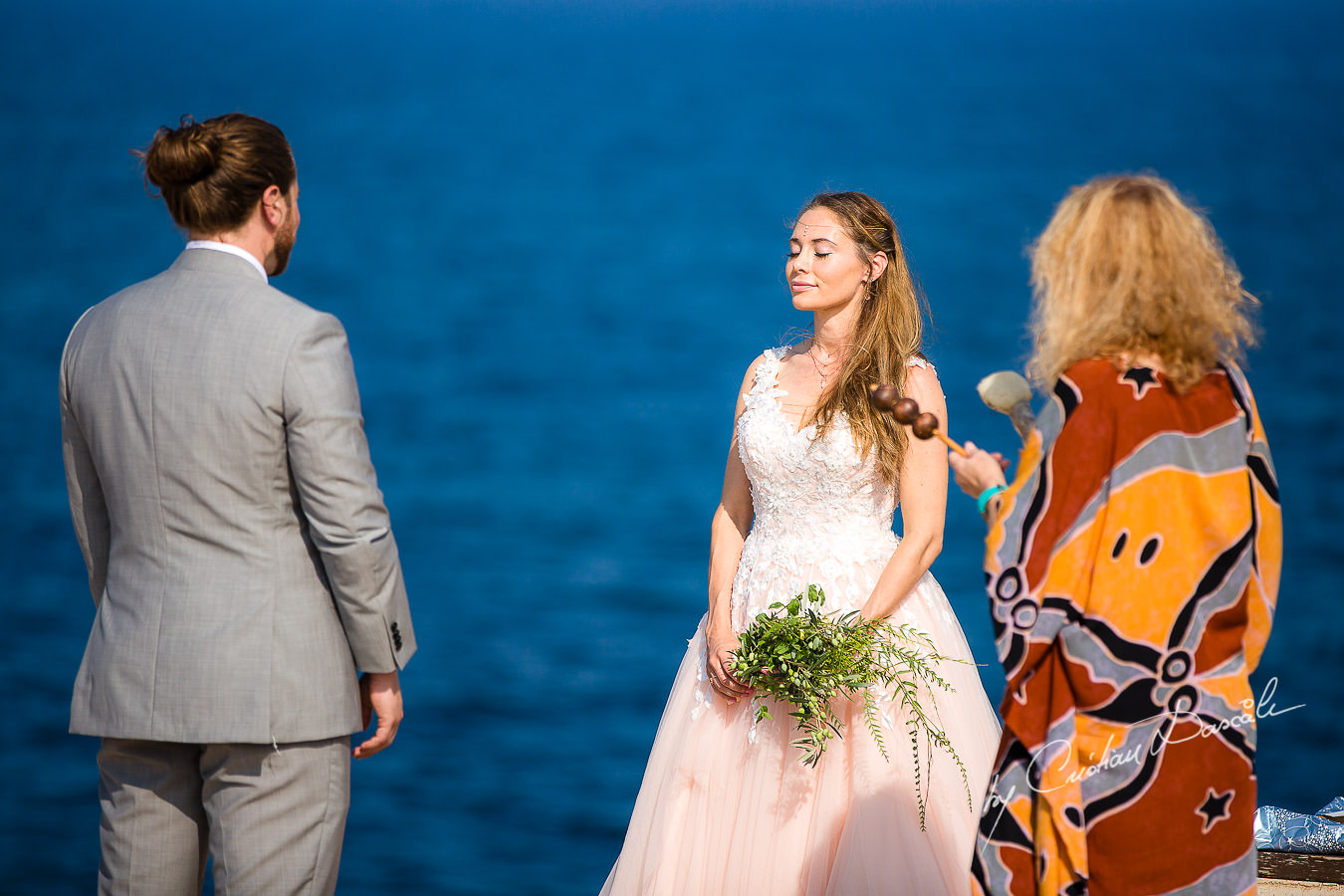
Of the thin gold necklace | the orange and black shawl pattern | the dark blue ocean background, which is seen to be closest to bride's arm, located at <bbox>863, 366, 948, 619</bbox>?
the thin gold necklace

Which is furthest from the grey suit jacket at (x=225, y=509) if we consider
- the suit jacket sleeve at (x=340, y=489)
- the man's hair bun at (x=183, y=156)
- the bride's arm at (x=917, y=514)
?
the bride's arm at (x=917, y=514)

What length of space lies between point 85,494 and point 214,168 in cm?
55

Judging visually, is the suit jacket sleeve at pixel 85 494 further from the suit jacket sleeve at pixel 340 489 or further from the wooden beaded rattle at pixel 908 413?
the wooden beaded rattle at pixel 908 413

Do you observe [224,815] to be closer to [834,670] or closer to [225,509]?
[225,509]

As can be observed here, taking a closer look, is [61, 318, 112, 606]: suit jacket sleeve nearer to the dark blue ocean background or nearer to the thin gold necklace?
the thin gold necklace

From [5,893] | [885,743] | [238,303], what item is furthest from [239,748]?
[5,893]

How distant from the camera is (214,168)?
1986mm

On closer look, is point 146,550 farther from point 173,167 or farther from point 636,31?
point 636,31

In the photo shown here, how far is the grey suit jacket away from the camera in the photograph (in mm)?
1937

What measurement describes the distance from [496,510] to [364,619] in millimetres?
5774

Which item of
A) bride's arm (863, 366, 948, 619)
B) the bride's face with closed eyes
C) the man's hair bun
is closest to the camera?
the man's hair bun

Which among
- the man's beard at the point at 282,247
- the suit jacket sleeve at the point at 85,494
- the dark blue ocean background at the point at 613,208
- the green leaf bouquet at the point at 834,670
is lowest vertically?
the green leaf bouquet at the point at 834,670

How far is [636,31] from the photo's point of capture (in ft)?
30.7

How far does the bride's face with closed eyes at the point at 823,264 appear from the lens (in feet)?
8.82
